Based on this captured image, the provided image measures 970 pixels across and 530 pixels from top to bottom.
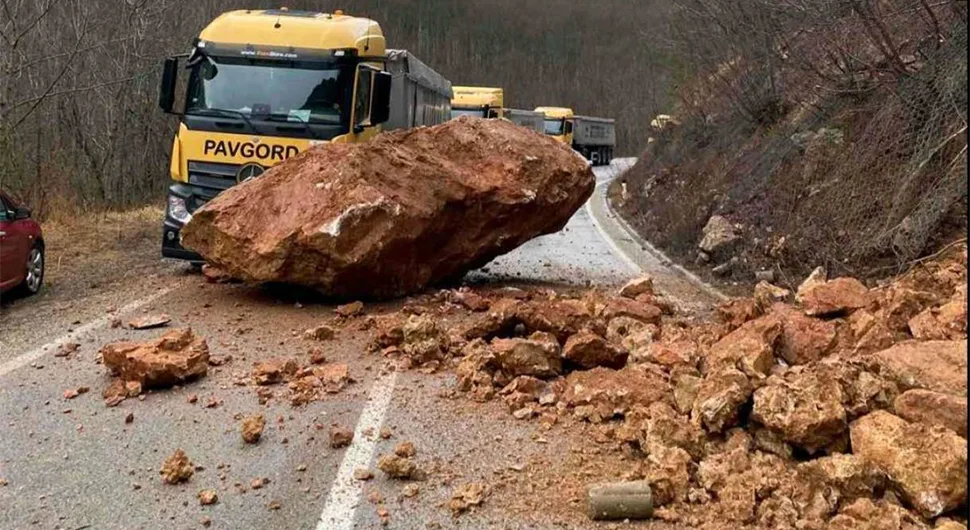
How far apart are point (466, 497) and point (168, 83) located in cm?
823

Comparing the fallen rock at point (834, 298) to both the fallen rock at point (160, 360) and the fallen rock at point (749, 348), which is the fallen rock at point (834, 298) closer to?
the fallen rock at point (749, 348)

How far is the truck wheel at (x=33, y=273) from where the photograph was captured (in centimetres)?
1024

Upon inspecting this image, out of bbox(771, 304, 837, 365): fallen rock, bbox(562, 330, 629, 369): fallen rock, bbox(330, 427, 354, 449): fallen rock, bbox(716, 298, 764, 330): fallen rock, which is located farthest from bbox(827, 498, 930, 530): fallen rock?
bbox(716, 298, 764, 330): fallen rock

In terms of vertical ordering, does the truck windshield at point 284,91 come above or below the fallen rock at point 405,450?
above

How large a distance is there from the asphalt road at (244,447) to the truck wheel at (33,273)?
96.8 inches

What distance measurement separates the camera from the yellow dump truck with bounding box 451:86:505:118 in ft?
89.5

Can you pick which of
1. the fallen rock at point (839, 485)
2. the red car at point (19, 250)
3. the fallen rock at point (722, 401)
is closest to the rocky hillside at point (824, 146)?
the fallen rock at point (722, 401)

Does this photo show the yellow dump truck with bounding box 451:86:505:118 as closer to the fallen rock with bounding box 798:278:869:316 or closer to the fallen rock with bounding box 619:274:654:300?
the fallen rock with bounding box 619:274:654:300

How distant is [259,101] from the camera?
10.6 meters

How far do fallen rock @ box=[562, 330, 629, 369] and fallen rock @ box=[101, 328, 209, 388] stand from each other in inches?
107

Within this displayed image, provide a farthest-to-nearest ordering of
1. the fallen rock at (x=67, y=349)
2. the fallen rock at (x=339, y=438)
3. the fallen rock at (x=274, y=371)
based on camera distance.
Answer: the fallen rock at (x=67, y=349)
the fallen rock at (x=274, y=371)
the fallen rock at (x=339, y=438)

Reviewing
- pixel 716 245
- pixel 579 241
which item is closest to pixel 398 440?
pixel 716 245

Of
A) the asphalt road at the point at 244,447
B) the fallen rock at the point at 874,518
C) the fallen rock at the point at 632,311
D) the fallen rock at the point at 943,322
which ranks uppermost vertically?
the fallen rock at the point at 943,322

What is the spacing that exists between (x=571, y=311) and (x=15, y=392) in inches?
166
